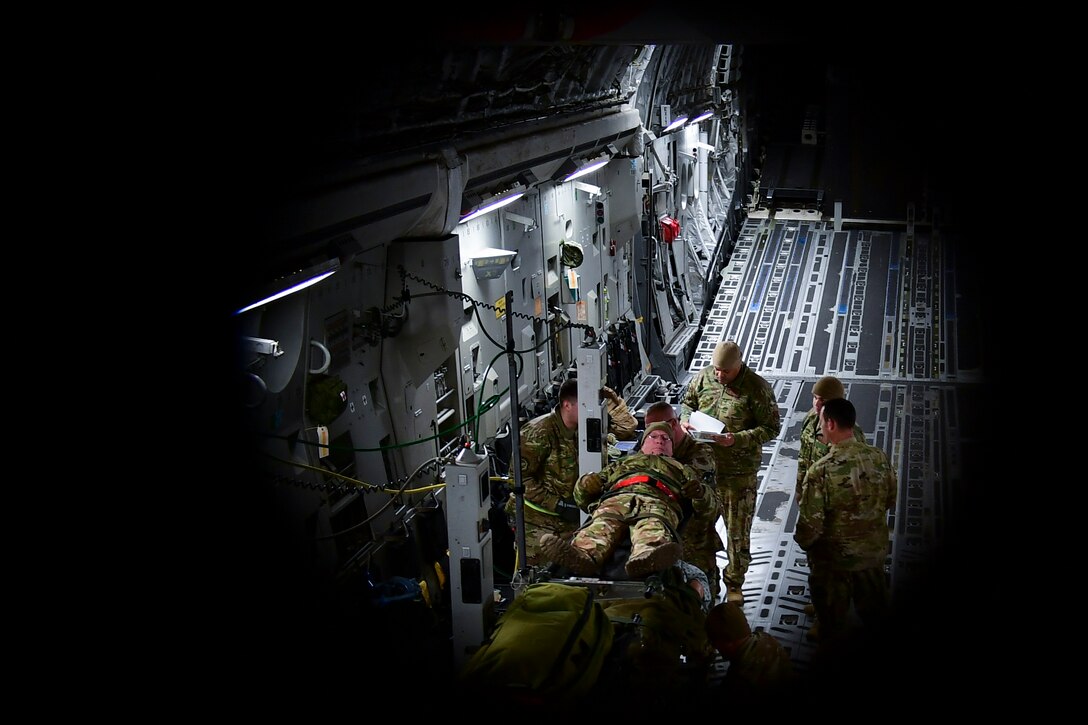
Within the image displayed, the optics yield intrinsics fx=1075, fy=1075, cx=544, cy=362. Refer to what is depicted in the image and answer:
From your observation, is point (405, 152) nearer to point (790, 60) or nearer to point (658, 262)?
point (658, 262)

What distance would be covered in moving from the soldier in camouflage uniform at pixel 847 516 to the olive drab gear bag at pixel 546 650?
62.3 inches

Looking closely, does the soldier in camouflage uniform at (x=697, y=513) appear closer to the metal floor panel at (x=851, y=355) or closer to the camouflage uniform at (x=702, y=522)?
the camouflage uniform at (x=702, y=522)

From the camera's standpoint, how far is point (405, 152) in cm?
550

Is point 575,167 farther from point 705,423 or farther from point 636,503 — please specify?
point 636,503

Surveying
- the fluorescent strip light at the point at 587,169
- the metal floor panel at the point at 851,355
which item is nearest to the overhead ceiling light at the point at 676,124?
the fluorescent strip light at the point at 587,169

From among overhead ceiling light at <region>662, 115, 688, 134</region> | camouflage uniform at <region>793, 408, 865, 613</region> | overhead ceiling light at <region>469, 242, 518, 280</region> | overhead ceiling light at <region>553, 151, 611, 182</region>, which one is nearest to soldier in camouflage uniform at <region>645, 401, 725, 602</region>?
camouflage uniform at <region>793, 408, 865, 613</region>

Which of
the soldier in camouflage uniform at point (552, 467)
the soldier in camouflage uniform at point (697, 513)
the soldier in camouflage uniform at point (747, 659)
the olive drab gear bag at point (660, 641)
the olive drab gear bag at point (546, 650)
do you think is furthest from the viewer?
the soldier in camouflage uniform at point (552, 467)

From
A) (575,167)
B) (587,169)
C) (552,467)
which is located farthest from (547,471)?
(587,169)

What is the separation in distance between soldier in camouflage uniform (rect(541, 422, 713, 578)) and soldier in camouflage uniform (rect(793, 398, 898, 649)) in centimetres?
58

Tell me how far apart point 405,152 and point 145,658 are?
2.77m

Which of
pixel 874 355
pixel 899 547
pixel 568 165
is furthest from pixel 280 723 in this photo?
pixel 874 355

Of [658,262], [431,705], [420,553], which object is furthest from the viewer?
[658,262]

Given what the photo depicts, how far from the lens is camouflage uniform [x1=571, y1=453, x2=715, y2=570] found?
498 centimetres

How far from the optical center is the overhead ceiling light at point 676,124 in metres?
11.0
